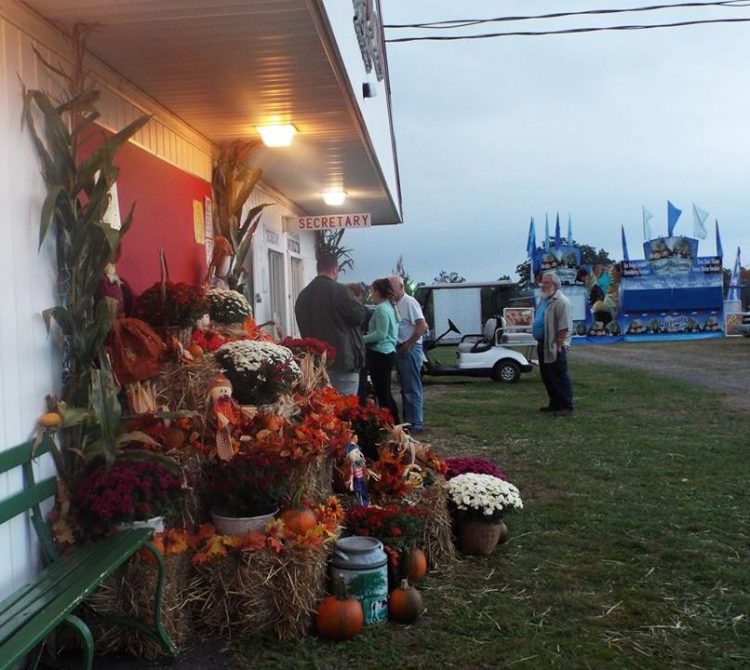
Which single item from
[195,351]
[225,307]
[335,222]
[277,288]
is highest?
[335,222]

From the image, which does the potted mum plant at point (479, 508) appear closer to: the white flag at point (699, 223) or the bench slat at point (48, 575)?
the bench slat at point (48, 575)

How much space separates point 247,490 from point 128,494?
2.09ft

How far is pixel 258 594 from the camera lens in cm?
353

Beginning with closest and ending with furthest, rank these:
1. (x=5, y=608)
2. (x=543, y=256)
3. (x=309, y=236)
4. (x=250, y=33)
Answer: (x=5, y=608) < (x=250, y=33) < (x=309, y=236) < (x=543, y=256)

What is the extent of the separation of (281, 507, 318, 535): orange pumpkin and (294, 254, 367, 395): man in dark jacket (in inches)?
114

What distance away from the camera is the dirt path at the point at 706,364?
13616mm

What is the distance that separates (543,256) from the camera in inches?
1487

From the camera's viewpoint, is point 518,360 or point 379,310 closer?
point 379,310

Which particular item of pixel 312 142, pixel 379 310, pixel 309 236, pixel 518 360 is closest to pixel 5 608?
pixel 312 142

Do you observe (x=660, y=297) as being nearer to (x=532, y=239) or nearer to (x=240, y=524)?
(x=532, y=239)

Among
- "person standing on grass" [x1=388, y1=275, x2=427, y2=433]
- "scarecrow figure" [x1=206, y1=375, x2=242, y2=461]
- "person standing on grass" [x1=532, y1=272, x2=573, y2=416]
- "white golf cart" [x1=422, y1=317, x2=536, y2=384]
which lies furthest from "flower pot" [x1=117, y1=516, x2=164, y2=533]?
"white golf cart" [x1=422, y1=317, x2=536, y2=384]

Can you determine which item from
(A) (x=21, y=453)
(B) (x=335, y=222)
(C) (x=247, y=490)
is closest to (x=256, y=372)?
(C) (x=247, y=490)

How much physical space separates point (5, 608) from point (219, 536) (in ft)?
3.40

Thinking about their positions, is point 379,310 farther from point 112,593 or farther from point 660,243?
point 660,243
